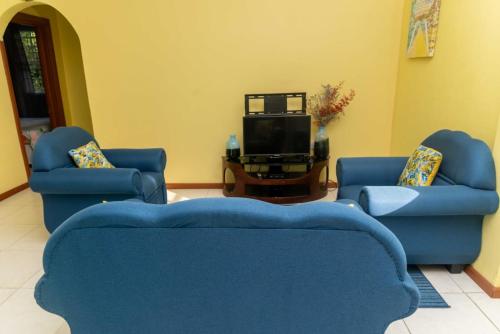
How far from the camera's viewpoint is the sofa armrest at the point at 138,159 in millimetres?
3344

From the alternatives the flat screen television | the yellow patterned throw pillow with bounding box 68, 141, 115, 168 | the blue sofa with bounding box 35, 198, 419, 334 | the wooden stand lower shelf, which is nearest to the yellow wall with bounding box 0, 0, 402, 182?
the flat screen television

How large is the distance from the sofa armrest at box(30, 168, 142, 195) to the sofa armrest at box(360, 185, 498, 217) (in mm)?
1807

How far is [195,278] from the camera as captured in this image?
3.53ft

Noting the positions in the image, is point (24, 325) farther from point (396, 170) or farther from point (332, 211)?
point (396, 170)

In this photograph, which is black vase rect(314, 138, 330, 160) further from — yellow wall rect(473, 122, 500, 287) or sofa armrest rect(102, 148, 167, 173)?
yellow wall rect(473, 122, 500, 287)

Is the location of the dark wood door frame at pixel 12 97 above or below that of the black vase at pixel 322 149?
above

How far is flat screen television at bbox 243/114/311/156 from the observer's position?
12.1ft

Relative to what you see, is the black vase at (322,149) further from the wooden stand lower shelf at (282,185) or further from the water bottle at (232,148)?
the water bottle at (232,148)

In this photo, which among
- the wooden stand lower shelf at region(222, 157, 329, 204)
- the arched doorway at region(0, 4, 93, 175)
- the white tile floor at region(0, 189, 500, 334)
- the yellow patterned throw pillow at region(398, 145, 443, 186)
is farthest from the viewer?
the arched doorway at region(0, 4, 93, 175)

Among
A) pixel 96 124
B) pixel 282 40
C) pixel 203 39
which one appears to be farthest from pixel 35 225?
pixel 282 40

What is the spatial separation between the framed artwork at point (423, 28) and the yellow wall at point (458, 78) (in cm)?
7

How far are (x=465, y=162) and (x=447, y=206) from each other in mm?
347

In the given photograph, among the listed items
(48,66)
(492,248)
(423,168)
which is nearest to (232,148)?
(423,168)

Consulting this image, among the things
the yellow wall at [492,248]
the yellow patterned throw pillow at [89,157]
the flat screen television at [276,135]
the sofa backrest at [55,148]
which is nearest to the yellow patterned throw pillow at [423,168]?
the yellow wall at [492,248]
